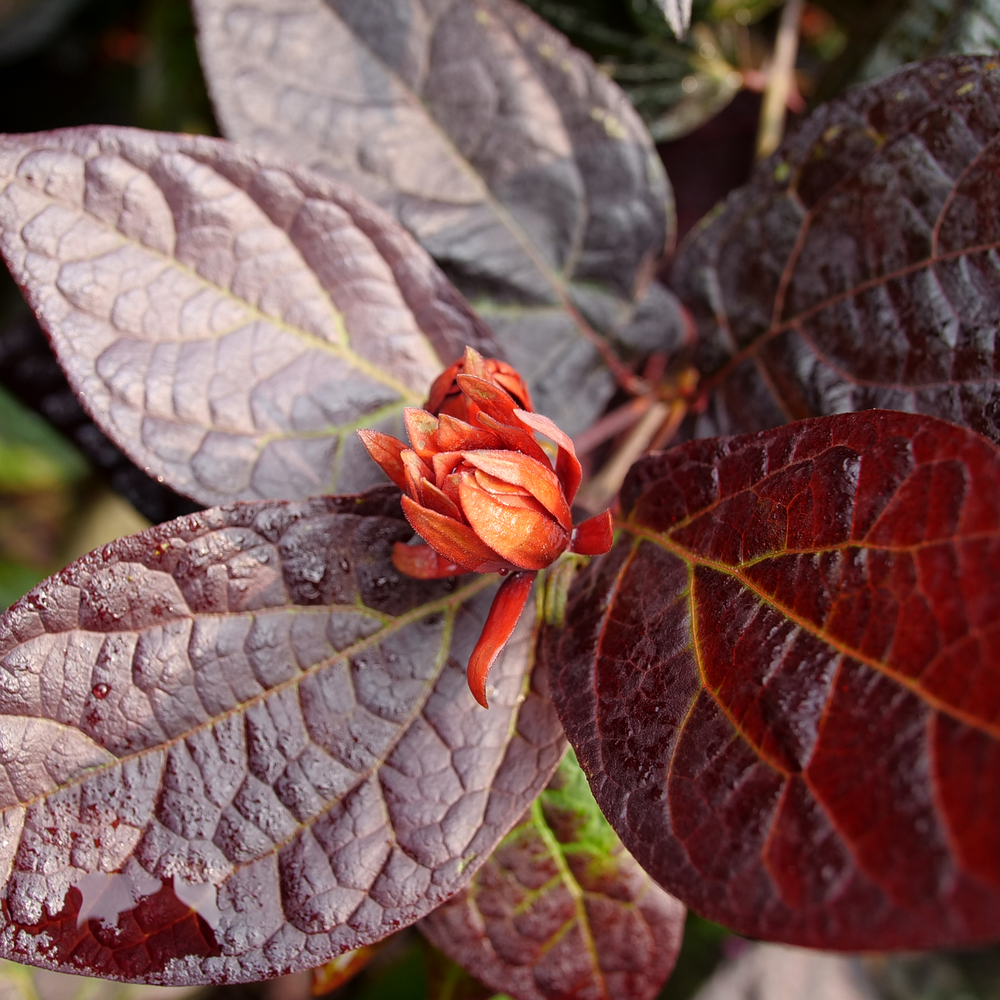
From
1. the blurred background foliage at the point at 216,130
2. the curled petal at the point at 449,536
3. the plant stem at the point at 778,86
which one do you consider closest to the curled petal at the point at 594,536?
the curled petal at the point at 449,536

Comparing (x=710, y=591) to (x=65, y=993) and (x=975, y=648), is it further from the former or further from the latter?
(x=65, y=993)

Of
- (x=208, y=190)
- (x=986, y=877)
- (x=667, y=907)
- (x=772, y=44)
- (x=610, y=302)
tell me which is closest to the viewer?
(x=986, y=877)

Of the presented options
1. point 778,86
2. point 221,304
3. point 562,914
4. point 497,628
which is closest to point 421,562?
point 497,628

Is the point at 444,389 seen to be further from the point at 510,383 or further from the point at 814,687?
the point at 814,687

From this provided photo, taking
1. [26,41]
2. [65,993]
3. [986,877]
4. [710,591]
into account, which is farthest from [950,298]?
[26,41]

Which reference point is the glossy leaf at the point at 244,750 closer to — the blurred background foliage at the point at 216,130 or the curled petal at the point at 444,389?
the curled petal at the point at 444,389
